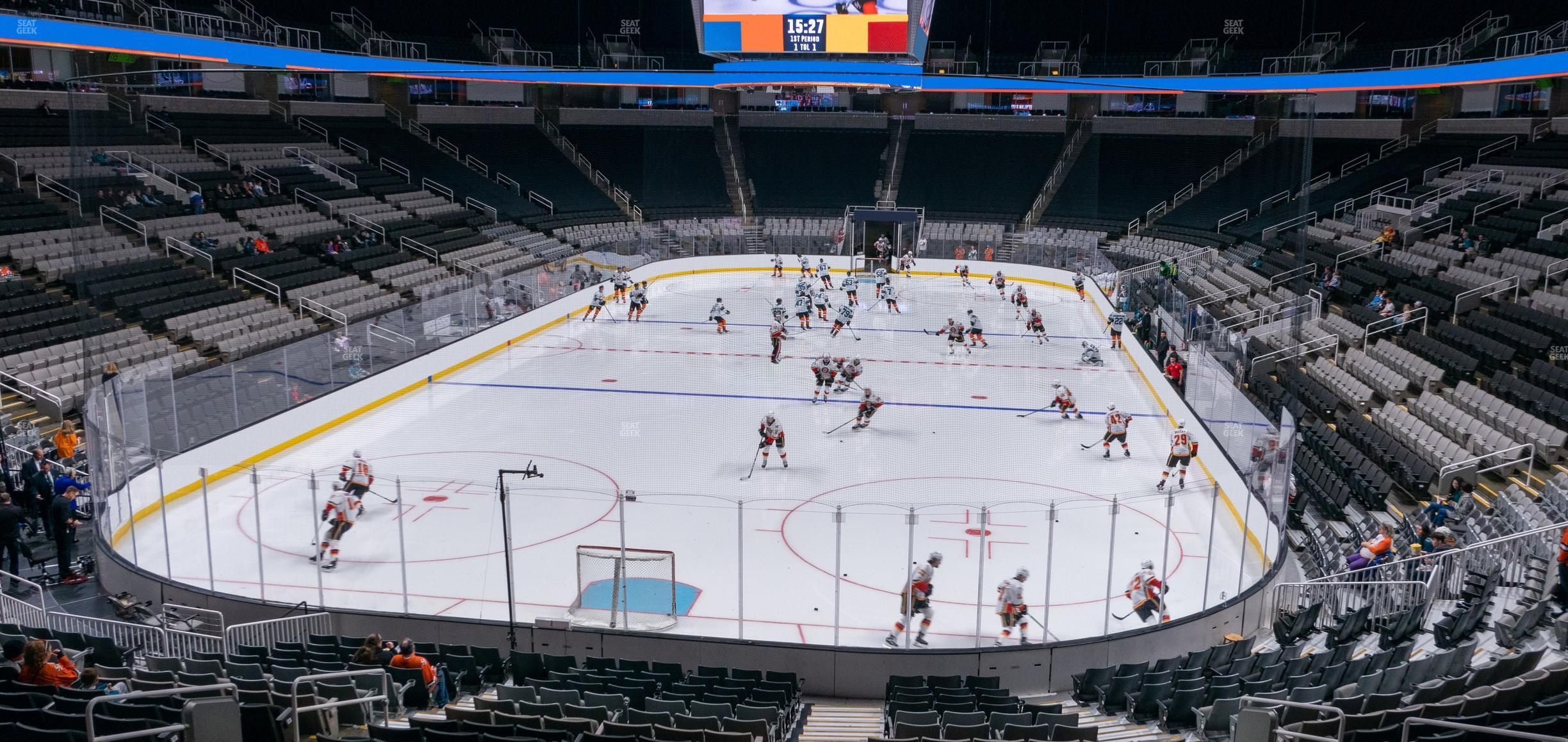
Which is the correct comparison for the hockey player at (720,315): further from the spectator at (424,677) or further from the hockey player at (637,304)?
the spectator at (424,677)

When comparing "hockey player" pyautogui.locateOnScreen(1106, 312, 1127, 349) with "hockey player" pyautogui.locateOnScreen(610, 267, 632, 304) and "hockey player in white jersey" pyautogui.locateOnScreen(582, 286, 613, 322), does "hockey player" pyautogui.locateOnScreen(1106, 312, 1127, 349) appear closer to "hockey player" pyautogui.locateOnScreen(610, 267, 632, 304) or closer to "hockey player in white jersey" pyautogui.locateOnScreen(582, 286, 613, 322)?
"hockey player in white jersey" pyautogui.locateOnScreen(582, 286, 613, 322)

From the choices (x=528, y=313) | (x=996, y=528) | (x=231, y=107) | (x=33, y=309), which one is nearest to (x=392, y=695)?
(x=996, y=528)

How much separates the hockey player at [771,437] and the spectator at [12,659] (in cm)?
941

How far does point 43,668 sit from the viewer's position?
722 cm

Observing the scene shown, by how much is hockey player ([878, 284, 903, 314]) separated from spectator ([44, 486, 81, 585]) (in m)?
20.8

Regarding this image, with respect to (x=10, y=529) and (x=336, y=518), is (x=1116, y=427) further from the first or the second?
(x=10, y=529)

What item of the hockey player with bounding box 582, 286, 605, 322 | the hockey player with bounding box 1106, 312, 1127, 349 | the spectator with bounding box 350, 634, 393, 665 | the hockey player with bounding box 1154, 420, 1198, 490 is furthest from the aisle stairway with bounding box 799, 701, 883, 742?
the hockey player with bounding box 582, 286, 605, 322

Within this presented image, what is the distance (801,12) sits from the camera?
26.4 m

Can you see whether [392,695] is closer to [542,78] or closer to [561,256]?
[561,256]

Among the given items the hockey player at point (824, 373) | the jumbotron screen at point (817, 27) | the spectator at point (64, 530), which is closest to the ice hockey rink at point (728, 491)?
the hockey player at point (824, 373)

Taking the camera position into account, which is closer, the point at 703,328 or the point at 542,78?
the point at 703,328

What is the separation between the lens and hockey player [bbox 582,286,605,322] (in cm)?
2795

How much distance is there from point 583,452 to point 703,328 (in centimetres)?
1144

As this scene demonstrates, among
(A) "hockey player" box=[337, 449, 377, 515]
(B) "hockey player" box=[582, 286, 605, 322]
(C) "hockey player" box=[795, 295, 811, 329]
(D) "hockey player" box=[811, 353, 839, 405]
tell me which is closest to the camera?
(A) "hockey player" box=[337, 449, 377, 515]
